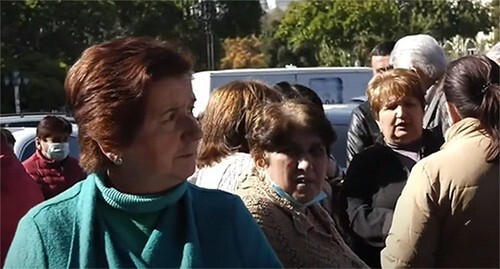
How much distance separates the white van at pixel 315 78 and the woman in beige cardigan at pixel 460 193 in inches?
329

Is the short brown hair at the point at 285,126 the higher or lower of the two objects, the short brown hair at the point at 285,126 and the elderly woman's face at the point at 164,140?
the lower

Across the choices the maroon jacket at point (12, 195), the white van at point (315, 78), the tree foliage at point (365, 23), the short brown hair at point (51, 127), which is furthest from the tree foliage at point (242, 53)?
the maroon jacket at point (12, 195)

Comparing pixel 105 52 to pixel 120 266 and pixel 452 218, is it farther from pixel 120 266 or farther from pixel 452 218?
pixel 452 218

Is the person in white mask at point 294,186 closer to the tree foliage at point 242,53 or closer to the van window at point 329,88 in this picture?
the van window at point 329,88

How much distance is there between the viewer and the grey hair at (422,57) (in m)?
5.32

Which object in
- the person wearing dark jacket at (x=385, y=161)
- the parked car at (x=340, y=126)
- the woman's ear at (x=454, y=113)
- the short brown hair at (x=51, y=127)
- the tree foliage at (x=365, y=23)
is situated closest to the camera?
the woman's ear at (x=454, y=113)

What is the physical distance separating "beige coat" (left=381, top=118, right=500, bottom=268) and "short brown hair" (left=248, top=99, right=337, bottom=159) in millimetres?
343

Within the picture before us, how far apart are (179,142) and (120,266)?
0.30m

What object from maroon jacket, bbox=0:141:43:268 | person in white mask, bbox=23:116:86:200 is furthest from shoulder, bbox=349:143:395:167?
person in white mask, bbox=23:116:86:200

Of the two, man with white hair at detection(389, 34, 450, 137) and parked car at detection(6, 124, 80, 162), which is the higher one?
man with white hair at detection(389, 34, 450, 137)

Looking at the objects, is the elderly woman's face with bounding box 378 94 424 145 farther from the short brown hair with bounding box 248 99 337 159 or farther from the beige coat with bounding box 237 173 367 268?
the beige coat with bounding box 237 173 367 268

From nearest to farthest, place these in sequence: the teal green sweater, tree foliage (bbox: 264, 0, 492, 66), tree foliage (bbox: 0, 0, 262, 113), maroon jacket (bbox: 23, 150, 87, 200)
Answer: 1. the teal green sweater
2. maroon jacket (bbox: 23, 150, 87, 200)
3. tree foliage (bbox: 264, 0, 492, 66)
4. tree foliage (bbox: 0, 0, 262, 113)

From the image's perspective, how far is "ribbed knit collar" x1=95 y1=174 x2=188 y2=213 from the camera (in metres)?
2.25

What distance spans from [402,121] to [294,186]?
1.30 m
